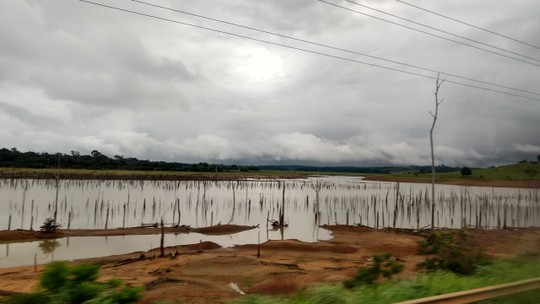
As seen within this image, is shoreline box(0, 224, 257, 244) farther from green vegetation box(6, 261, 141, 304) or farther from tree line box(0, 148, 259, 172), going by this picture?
tree line box(0, 148, 259, 172)

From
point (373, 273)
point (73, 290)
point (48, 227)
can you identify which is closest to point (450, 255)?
point (373, 273)

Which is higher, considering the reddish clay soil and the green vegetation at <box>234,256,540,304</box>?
the green vegetation at <box>234,256,540,304</box>

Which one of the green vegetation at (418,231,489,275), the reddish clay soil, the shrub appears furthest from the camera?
the shrub

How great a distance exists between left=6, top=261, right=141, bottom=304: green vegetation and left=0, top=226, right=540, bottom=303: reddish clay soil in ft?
6.33

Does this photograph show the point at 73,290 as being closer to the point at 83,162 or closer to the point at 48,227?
the point at 48,227

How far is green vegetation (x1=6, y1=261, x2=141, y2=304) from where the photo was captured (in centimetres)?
543

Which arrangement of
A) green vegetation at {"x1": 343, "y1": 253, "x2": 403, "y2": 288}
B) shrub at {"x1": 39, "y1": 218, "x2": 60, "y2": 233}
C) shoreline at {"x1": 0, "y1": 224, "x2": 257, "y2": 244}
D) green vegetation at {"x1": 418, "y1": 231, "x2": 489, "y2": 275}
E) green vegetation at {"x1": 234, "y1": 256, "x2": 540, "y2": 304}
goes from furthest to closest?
shrub at {"x1": 39, "y1": 218, "x2": 60, "y2": 233} → shoreline at {"x1": 0, "y1": 224, "x2": 257, "y2": 244} → green vegetation at {"x1": 418, "y1": 231, "x2": 489, "y2": 275} → green vegetation at {"x1": 343, "y1": 253, "x2": 403, "y2": 288} → green vegetation at {"x1": 234, "y1": 256, "x2": 540, "y2": 304}

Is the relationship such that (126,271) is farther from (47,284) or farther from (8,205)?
(8,205)

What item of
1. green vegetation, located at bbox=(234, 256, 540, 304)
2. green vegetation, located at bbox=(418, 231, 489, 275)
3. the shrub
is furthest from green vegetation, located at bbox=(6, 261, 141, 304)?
the shrub

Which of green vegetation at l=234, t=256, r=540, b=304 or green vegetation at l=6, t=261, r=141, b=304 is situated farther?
green vegetation at l=234, t=256, r=540, b=304

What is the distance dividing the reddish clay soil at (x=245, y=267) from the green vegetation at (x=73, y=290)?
1.93m

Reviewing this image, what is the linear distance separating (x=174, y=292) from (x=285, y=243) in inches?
420

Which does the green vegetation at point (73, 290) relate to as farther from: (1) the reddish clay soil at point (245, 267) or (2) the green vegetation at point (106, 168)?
(2) the green vegetation at point (106, 168)

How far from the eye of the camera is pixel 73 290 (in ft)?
18.6
